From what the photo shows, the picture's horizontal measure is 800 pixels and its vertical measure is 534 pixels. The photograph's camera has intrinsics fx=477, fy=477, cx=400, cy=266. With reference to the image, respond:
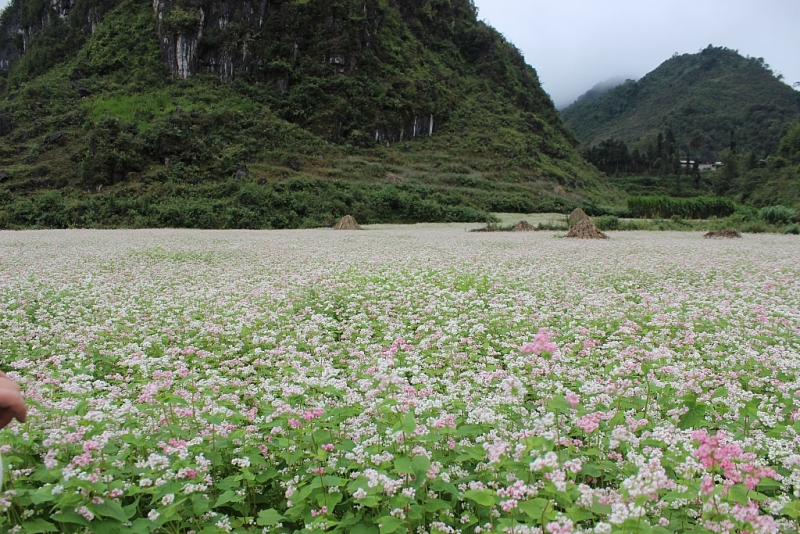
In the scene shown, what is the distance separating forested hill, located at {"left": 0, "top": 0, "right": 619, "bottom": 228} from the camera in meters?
38.0

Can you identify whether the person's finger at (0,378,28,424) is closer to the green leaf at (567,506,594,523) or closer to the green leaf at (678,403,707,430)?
the green leaf at (567,506,594,523)

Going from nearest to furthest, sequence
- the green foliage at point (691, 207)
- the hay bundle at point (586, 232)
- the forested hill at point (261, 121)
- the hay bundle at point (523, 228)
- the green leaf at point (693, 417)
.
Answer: the green leaf at point (693, 417) → the hay bundle at point (586, 232) → the hay bundle at point (523, 228) → the forested hill at point (261, 121) → the green foliage at point (691, 207)

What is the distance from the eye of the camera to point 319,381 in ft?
11.8

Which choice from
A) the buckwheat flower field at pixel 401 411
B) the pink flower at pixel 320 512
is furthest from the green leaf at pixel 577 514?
the pink flower at pixel 320 512

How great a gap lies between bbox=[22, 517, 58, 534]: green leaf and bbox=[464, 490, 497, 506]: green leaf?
1891 mm

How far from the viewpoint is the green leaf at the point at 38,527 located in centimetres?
213

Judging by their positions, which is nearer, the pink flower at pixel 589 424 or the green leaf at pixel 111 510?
the green leaf at pixel 111 510

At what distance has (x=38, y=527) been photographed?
2141 millimetres

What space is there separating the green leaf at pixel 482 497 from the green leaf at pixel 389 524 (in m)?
0.33

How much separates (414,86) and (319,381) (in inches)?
2708

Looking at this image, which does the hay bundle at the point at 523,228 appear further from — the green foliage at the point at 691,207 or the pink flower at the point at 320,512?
the pink flower at the point at 320,512

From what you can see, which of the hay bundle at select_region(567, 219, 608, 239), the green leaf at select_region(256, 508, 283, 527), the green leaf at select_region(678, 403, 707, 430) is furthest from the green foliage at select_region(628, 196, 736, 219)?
the green leaf at select_region(256, 508, 283, 527)

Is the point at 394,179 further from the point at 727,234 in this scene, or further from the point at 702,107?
the point at 702,107

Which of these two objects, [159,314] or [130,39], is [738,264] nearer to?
[159,314]
